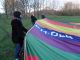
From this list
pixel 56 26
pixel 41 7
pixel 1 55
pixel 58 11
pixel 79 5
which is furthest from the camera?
pixel 79 5

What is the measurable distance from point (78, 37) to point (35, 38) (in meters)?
1.32

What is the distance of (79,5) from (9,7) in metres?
20.9

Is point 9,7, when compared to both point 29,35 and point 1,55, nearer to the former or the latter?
point 1,55

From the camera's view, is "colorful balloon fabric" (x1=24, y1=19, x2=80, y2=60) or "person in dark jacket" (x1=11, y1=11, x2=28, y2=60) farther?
"person in dark jacket" (x1=11, y1=11, x2=28, y2=60)

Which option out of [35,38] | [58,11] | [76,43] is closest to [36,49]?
[35,38]

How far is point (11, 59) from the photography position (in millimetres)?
10422

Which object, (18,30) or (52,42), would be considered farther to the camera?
(18,30)

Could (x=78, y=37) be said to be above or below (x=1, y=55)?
above

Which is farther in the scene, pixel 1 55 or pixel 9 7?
pixel 9 7

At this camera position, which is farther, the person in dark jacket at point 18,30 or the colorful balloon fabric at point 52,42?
the person in dark jacket at point 18,30

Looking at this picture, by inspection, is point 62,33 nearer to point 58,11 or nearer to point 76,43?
point 76,43

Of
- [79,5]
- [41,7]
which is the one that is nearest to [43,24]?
[41,7]

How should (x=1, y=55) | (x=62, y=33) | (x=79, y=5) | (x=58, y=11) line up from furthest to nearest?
(x=79, y=5) → (x=58, y=11) → (x=1, y=55) → (x=62, y=33)

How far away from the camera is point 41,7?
3416 centimetres
